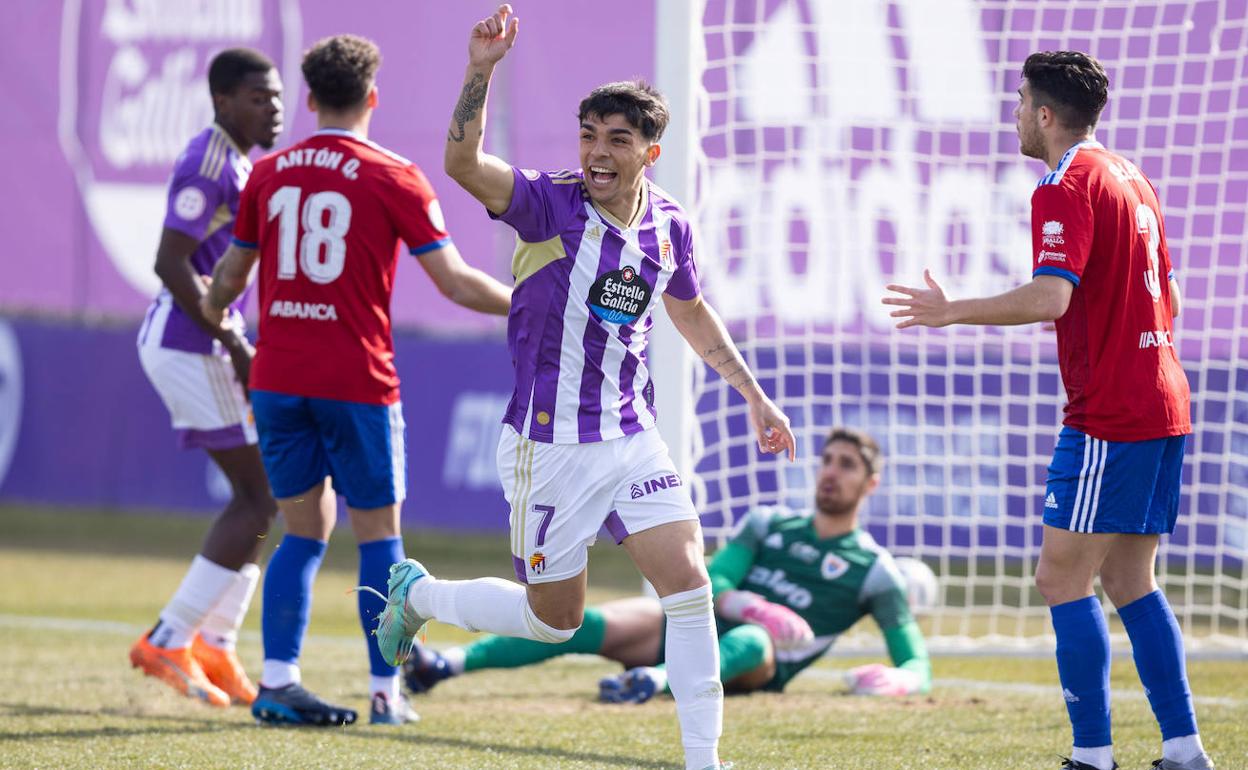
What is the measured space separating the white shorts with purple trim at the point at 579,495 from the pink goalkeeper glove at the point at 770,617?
208 cm

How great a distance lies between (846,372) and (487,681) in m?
3.05

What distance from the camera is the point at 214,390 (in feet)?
20.5

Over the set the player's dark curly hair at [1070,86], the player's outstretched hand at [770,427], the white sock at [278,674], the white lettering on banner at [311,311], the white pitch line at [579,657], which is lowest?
the white pitch line at [579,657]

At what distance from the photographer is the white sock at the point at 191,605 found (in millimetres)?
6191

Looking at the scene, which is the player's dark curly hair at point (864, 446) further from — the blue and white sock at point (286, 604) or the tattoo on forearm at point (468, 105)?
the tattoo on forearm at point (468, 105)

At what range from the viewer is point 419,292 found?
12734 mm

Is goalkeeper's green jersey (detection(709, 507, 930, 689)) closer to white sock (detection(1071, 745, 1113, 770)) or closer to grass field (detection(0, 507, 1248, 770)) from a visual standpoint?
grass field (detection(0, 507, 1248, 770))

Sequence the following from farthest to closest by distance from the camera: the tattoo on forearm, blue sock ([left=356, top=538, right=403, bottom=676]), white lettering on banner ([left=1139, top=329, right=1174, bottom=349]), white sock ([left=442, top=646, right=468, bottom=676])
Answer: white sock ([left=442, top=646, right=468, bottom=676]), blue sock ([left=356, top=538, right=403, bottom=676]), white lettering on banner ([left=1139, top=329, right=1174, bottom=349]), the tattoo on forearm

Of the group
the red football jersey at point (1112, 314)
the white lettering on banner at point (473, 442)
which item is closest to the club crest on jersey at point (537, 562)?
the red football jersey at point (1112, 314)

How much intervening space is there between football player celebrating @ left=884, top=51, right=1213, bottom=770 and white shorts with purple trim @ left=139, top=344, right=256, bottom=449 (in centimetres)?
285

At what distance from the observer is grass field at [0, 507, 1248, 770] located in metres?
5.07

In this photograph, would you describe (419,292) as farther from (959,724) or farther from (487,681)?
(959,724)

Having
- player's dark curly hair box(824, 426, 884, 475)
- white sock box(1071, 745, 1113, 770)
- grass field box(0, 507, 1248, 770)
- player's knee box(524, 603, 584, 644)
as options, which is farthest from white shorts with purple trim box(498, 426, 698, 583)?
player's dark curly hair box(824, 426, 884, 475)

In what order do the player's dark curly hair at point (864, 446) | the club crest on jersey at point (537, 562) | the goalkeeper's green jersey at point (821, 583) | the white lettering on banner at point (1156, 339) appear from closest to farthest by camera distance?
the club crest on jersey at point (537, 562), the white lettering on banner at point (1156, 339), the goalkeeper's green jersey at point (821, 583), the player's dark curly hair at point (864, 446)
